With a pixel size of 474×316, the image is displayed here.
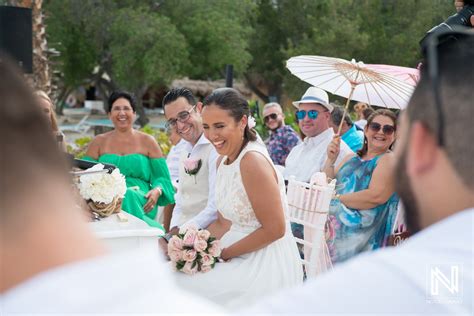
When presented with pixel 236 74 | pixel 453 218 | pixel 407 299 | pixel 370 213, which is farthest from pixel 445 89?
pixel 236 74

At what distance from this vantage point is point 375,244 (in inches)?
169

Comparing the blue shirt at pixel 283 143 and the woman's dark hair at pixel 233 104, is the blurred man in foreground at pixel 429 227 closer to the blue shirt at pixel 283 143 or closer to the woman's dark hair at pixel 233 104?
the woman's dark hair at pixel 233 104

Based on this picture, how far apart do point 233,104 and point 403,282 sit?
281 cm

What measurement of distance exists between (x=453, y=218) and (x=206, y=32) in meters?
29.1

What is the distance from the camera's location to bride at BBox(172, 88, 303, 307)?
336 cm

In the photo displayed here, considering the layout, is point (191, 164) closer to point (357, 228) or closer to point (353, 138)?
point (357, 228)

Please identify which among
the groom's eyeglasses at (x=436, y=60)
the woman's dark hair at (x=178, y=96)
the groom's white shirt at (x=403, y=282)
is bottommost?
the groom's white shirt at (x=403, y=282)

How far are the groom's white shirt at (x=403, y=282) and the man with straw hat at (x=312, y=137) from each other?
4709 mm

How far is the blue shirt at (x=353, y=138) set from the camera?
20.3 ft

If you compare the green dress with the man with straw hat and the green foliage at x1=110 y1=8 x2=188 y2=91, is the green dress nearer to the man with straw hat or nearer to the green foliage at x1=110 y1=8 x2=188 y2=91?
the man with straw hat

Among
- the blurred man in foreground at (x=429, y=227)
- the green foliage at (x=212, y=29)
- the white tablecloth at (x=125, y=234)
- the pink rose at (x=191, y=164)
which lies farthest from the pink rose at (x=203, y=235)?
the green foliage at (x=212, y=29)

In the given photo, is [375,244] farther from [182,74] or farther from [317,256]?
[182,74]

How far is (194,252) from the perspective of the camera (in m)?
3.46

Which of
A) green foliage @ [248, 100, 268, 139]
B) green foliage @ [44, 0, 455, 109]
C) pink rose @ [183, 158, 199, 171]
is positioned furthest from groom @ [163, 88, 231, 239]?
green foliage @ [44, 0, 455, 109]
